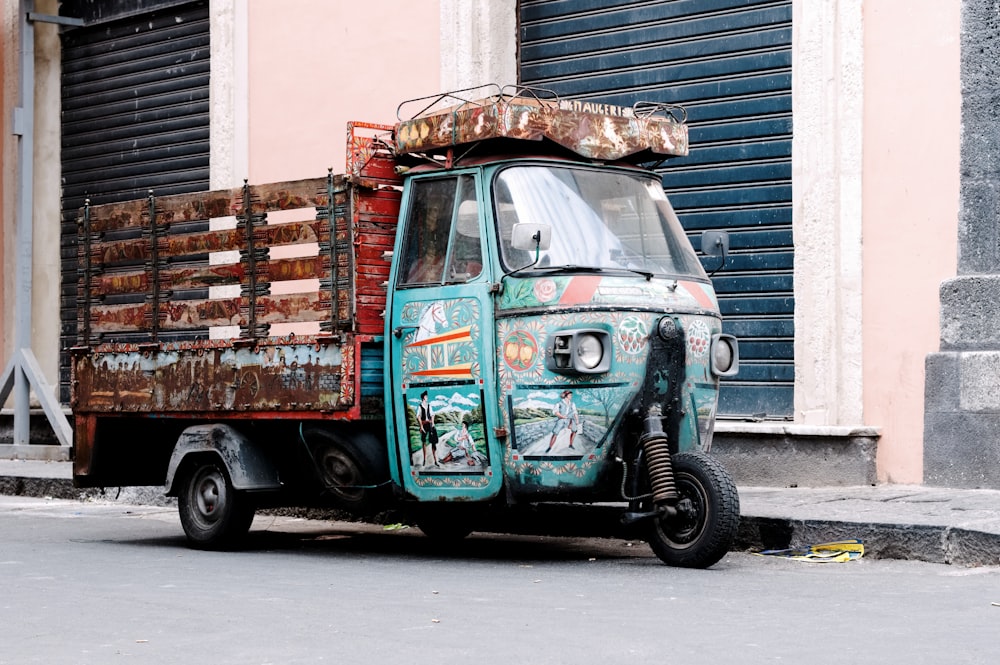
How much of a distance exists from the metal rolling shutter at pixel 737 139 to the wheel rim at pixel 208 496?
415 centimetres

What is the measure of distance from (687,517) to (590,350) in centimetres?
95

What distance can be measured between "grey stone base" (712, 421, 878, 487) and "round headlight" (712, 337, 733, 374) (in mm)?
2599

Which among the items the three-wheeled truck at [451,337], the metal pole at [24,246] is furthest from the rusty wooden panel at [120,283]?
the metal pole at [24,246]

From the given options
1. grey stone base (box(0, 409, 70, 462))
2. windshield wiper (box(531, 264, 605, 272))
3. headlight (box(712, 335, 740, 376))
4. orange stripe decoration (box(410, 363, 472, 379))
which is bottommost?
grey stone base (box(0, 409, 70, 462))

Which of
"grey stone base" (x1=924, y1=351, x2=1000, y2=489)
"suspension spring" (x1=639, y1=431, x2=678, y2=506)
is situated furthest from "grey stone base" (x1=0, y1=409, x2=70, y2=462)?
"suspension spring" (x1=639, y1=431, x2=678, y2=506)

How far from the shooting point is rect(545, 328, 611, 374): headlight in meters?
7.46

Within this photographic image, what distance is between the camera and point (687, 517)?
7523mm

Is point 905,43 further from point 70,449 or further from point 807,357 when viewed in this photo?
point 70,449

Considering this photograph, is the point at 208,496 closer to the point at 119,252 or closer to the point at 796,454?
the point at 119,252

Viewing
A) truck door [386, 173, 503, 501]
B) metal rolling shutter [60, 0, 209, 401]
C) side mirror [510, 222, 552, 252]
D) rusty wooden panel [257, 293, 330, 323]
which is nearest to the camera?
side mirror [510, 222, 552, 252]

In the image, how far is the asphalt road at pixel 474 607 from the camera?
5.09 meters

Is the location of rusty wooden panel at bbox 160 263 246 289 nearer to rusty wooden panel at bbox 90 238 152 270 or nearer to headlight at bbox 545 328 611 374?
rusty wooden panel at bbox 90 238 152 270

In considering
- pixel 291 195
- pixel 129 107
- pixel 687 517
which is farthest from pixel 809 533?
pixel 129 107

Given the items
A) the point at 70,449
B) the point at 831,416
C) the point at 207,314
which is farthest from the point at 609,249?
the point at 70,449
